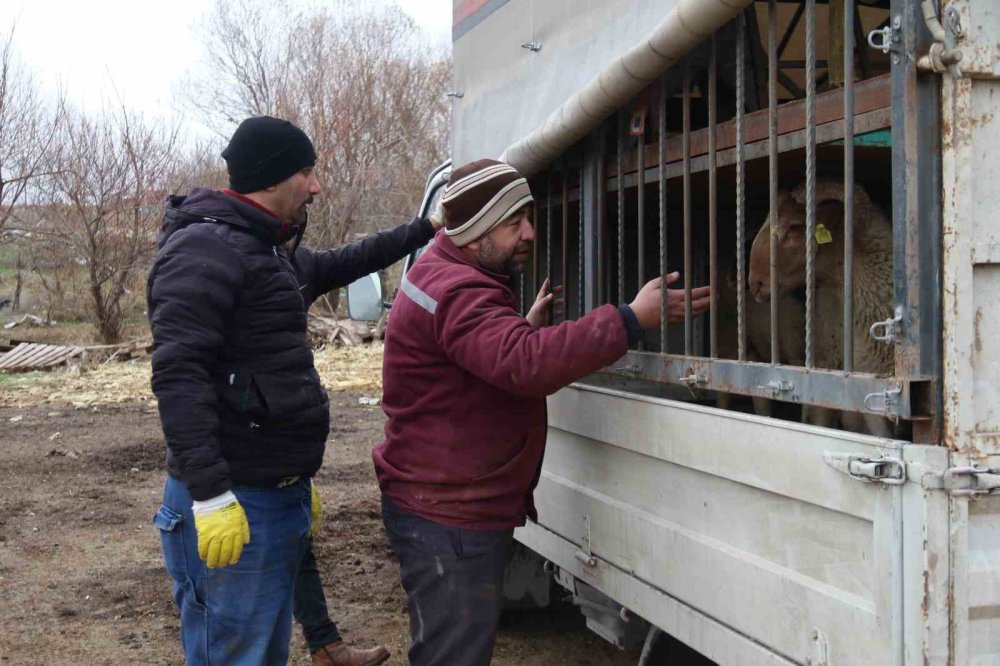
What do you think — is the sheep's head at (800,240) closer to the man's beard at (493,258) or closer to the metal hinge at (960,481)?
the man's beard at (493,258)

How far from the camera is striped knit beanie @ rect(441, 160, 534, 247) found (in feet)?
9.66

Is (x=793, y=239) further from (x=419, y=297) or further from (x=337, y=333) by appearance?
(x=337, y=333)

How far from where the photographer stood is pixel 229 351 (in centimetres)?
307

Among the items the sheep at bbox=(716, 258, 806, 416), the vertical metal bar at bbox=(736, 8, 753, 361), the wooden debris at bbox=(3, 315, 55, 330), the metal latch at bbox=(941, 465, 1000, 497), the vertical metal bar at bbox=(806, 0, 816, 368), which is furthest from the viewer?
the wooden debris at bbox=(3, 315, 55, 330)

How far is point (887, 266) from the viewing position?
3186 mm

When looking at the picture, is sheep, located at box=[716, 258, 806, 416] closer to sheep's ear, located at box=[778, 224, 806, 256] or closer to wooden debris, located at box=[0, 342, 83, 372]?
sheep's ear, located at box=[778, 224, 806, 256]

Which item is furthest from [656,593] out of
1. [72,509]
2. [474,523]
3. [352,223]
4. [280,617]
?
[352,223]

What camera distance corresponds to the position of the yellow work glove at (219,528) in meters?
2.82

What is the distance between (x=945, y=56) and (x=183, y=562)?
244 centimetres

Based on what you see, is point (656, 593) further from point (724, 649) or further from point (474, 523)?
point (474, 523)

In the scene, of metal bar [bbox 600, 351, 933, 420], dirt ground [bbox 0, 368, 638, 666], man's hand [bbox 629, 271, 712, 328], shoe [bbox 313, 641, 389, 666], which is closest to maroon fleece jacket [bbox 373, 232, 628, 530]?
man's hand [bbox 629, 271, 712, 328]

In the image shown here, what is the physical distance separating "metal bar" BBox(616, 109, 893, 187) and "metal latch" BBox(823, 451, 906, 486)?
71 centimetres

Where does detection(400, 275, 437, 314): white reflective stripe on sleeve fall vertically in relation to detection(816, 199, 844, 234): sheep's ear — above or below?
below

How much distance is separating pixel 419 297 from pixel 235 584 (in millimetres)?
1013
